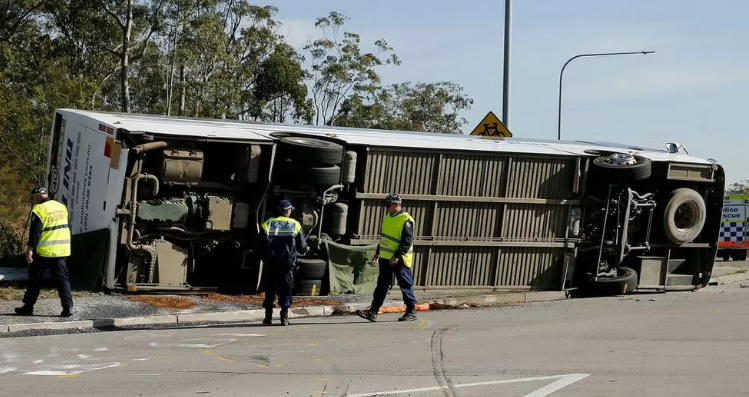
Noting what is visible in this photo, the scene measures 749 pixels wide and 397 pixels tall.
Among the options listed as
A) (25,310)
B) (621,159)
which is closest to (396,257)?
(25,310)

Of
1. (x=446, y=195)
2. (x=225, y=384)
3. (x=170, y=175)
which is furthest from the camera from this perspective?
(x=446, y=195)

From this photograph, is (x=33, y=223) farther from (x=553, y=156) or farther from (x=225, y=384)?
(x=553, y=156)

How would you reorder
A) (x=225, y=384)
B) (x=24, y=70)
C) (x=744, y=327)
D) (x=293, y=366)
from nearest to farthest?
(x=225, y=384) → (x=293, y=366) → (x=744, y=327) → (x=24, y=70)

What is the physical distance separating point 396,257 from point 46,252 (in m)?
4.19

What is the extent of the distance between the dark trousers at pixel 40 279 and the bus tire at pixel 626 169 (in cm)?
879

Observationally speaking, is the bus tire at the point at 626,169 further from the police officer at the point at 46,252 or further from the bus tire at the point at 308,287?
the police officer at the point at 46,252

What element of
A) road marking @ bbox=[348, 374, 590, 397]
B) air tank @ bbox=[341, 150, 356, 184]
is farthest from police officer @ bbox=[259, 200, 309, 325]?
road marking @ bbox=[348, 374, 590, 397]

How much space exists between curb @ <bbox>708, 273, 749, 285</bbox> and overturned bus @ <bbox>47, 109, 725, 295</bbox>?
8.60ft

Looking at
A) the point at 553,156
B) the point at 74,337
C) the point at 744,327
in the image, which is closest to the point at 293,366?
the point at 74,337

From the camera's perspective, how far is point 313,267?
1466cm

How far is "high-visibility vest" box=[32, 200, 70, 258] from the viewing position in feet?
38.5

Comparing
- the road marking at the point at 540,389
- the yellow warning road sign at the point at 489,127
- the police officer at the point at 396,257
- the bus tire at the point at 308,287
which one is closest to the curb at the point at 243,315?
the bus tire at the point at 308,287

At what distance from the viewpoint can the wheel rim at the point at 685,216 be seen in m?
17.5

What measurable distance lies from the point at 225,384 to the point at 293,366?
1.08 m
